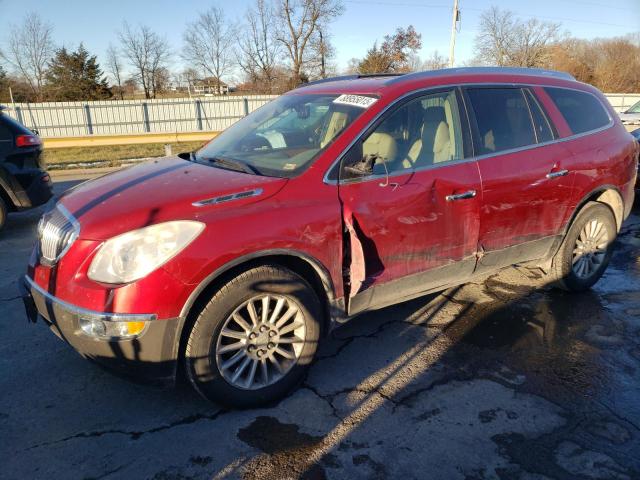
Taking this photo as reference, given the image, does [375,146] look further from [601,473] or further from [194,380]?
[601,473]

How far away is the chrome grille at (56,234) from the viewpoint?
260 cm

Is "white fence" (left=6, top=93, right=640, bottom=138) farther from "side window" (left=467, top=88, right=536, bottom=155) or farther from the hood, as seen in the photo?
the hood

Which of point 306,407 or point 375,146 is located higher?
point 375,146

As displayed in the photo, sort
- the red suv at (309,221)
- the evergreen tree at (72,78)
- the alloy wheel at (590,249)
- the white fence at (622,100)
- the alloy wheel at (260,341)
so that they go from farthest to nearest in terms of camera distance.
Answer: the evergreen tree at (72,78), the white fence at (622,100), the alloy wheel at (590,249), the alloy wheel at (260,341), the red suv at (309,221)

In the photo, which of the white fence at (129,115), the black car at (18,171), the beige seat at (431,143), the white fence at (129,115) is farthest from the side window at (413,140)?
the white fence at (129,115)

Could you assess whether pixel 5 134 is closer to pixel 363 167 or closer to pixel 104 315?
pixel 104 315

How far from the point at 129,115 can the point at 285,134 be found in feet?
70.5

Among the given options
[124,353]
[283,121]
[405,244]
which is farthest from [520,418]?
[283,121]

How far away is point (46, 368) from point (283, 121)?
A: 2439 mm

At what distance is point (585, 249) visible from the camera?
14.6 ft

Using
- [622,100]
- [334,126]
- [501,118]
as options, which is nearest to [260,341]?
[334,126]

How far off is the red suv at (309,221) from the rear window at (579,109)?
2 cm

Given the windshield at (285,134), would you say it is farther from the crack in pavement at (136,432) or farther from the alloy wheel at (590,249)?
the alloy wheel at (590,249)

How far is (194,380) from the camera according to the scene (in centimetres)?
262
